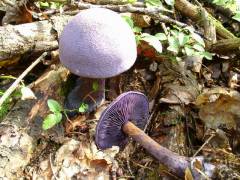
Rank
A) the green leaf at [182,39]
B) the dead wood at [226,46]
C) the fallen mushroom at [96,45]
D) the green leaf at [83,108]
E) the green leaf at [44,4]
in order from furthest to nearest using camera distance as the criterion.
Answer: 1. the green leaf at [44,4]
2. the dead wood at [226,46]
3. the green leaf at [182,39]
4. the green leaf at [83,108]
5. the fallen mushroom at [96,45]

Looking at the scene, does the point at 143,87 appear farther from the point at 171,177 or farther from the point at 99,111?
the point at 171,177

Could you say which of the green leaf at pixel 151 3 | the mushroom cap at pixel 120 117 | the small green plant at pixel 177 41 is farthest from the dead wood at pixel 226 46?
the mushroom cap at pixel 120 117

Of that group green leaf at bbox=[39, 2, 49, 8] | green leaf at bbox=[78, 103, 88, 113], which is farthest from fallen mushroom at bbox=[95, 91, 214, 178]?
green leaf at bbox=[39, 2, 49, 8]

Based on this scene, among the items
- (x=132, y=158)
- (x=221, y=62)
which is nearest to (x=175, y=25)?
(x=221, y=62)

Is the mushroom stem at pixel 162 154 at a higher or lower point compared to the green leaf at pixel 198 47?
lower

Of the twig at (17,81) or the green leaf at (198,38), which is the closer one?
the twig at (17,81)

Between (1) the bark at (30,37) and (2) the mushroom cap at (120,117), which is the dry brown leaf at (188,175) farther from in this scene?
(1) the bark at (30,37)

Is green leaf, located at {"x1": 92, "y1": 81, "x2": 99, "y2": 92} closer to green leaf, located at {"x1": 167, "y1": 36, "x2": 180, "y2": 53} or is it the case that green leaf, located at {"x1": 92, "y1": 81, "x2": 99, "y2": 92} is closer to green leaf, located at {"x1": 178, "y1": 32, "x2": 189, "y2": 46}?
green leaf, located at {"x1": 167, "y1": 36, "x2": 180, "y2": 53}
